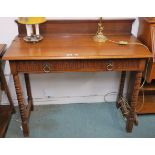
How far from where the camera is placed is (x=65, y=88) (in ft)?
6.12

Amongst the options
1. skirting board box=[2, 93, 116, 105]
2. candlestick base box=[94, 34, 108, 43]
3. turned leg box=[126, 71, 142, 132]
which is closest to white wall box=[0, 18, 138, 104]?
skirting board box=[2, 93, 116, 105]

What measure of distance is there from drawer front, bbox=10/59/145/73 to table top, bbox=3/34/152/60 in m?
0.05

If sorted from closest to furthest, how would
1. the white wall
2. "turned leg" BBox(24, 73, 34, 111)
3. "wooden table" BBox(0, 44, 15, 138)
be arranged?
"wooden table" BBox(0, 44, 15, 138) → "turned leg" BBox(24, 73, 34, 111) → the white wall

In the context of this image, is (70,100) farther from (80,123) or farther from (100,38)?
(100,38)

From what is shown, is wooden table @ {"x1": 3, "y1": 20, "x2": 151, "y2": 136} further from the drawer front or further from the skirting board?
the skirting board

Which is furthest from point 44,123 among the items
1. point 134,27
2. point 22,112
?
point 134,27

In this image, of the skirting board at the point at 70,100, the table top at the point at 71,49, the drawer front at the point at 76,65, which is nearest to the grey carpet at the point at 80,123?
the skirting board at the point at 70,100

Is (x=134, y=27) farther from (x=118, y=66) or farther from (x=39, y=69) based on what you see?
(x=39, y=69)

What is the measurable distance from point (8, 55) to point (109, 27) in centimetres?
83

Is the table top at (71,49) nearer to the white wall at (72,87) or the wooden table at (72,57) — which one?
the wooden table at (72,57)

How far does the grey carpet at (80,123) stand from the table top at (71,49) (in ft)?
2.33

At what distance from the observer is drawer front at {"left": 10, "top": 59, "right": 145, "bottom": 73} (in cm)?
124

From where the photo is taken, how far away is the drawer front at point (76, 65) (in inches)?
48.8

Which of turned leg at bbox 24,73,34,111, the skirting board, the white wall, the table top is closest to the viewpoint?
the table top
